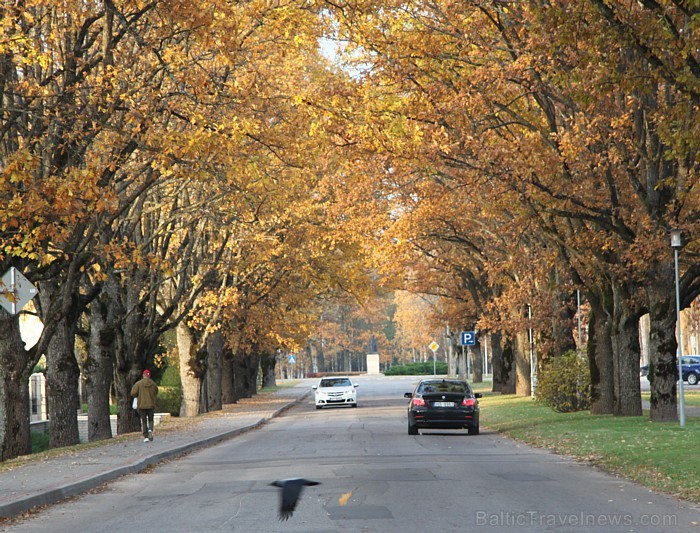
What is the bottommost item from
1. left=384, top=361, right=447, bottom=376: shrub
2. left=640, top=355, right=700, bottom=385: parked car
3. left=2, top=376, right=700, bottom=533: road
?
left=384, top=361, right=447, bottom=376: shrub

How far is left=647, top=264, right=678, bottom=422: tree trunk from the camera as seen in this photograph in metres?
26.3

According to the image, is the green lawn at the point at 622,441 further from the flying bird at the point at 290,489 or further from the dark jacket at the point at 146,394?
the dark jacket at the point at 146,394

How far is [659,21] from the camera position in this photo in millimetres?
14336

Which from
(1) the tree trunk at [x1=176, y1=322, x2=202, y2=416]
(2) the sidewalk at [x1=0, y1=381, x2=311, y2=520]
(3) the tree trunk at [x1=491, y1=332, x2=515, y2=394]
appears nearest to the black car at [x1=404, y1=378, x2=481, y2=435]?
(2) the sidewalk at [x1=0, y1=381, x2=311, y2=520]

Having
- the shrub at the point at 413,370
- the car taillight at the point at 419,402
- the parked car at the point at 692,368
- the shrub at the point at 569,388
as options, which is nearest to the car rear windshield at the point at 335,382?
the shrub at the point at 569,388

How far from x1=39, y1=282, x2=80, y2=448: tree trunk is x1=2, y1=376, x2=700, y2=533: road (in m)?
5.20

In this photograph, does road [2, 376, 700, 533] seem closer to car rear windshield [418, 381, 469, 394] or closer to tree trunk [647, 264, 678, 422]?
tree trunk [647, 264, 678, 422]

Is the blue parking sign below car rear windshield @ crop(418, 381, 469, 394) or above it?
above

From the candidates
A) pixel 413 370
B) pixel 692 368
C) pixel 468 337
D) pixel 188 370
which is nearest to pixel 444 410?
pixel 188 370

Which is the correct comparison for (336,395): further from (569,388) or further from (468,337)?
(569,388)

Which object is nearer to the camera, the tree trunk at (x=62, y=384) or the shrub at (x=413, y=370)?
the tree trunk at (x=62, y=384)

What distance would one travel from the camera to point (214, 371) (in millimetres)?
49906

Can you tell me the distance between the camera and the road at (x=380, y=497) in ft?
37.2

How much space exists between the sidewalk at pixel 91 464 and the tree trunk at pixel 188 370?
9.25 m
